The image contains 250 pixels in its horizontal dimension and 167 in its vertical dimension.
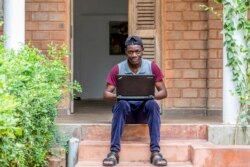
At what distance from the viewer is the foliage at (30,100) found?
10.3 ft

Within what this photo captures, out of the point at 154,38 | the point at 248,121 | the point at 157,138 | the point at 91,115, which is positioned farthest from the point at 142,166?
the point at 154,38

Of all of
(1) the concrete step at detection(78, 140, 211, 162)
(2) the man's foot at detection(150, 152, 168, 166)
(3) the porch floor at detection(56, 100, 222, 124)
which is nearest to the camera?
(2) the man's foot at detection(150, 152, 168, 166)

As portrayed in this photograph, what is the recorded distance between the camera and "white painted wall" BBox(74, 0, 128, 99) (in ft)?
36.0

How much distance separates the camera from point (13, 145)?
3074mm

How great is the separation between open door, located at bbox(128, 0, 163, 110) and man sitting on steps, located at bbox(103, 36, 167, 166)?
178 cm

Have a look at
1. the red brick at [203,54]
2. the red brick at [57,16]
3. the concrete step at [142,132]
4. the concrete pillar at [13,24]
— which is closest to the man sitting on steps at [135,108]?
the concrete step at [142,132]

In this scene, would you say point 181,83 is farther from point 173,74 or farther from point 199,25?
point 199,25

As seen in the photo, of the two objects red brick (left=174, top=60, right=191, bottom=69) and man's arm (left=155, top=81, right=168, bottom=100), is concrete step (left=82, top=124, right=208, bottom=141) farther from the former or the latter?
red brick (left=174, top=60, right=191, bottom=69)

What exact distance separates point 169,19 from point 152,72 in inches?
79.9

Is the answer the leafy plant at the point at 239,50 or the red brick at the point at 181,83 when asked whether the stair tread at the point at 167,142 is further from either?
the red brick at the point at 181,83

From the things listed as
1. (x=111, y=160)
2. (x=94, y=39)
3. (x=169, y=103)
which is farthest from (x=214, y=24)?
(x=94, y=39)

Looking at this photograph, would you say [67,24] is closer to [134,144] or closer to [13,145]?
[134,144]

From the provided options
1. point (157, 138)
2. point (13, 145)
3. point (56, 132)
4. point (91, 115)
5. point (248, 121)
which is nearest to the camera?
point (13, 145)

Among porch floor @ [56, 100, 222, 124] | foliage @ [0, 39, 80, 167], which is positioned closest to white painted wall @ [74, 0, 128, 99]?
porch floor @ [56, 100, 222, 124]
